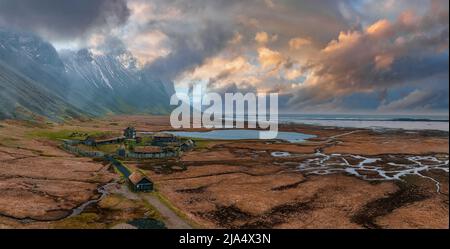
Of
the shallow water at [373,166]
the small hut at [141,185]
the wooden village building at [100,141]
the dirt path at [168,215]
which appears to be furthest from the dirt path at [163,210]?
the wooden village building at [100,141]

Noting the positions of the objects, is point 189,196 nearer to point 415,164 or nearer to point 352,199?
point 352,199

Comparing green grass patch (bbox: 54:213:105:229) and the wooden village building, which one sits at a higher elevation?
the wooden village building

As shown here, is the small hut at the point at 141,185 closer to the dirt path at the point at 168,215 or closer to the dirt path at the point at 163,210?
the dirt path at the point at 163,210

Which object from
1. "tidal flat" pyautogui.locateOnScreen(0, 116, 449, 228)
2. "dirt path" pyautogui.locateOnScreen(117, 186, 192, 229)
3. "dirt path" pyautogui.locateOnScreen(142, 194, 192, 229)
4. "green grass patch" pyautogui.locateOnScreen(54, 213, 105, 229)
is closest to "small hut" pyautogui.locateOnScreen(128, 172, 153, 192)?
"dirt path" pyautogui.locateOnScreen(117, 186, 192, 229)

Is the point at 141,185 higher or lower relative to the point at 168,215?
higher

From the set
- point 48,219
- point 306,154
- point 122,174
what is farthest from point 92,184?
point 306,154

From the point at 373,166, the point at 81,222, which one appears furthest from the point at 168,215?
the point at 373,166

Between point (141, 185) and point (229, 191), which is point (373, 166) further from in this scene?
point (141, 185)

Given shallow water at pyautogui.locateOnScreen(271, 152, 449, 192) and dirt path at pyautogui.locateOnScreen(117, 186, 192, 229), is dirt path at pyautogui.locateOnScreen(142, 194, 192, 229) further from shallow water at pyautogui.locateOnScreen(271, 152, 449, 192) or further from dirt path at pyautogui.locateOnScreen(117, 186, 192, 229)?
shallow water at pyautogui.locateOnScreen(271, 152, 449, 192)
